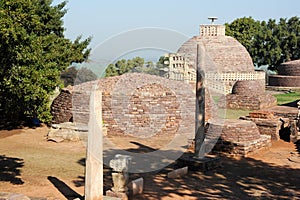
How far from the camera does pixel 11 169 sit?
8234 mm

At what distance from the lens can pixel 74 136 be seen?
11.6 meters

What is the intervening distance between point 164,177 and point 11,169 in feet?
10.5

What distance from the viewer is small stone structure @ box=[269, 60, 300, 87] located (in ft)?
102

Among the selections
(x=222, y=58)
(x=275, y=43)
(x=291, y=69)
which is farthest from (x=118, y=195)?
(x=275, y=43)

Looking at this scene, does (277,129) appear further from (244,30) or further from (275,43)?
(244,30)

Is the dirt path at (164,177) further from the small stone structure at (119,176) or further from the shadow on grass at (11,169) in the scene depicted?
the small stone structure at (119,176)

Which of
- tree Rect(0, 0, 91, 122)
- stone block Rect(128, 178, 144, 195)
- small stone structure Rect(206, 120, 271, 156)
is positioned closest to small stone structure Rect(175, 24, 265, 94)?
small stone structure Rect(206, 120, 271, 156)

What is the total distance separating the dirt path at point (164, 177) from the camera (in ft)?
22.6

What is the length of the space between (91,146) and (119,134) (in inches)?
275

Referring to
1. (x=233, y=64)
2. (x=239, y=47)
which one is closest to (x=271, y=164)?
(x=233, y=64)

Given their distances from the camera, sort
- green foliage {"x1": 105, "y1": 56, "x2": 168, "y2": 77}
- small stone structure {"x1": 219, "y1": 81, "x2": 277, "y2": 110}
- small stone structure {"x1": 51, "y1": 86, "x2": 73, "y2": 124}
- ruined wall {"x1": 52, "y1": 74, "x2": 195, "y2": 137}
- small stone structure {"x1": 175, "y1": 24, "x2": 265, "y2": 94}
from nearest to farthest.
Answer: ruined wall {"x1": 52, "y1": 74, "x2": 195, "y2": 137} < green foliage {"x1": 105, "y1": 56, "x2": 168, "y2": 77} < small stone structure {"x1": 51, "y1": 86, "x2": 73, "y2": 124} < small stone structure {"x1": 219, "y1": 81, "x2": 277, "y2": 110} < small stone structure {"x1": 175, "y1": 24, "x2": 265, "y2": 94}

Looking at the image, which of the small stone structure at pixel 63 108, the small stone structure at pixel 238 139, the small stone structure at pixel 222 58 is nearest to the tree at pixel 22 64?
the small stone structure at pixel 63 108

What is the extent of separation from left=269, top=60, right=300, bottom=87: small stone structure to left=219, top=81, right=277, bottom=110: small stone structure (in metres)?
10.9

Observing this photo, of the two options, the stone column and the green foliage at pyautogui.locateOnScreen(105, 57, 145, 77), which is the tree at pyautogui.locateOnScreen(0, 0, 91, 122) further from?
the stone column
